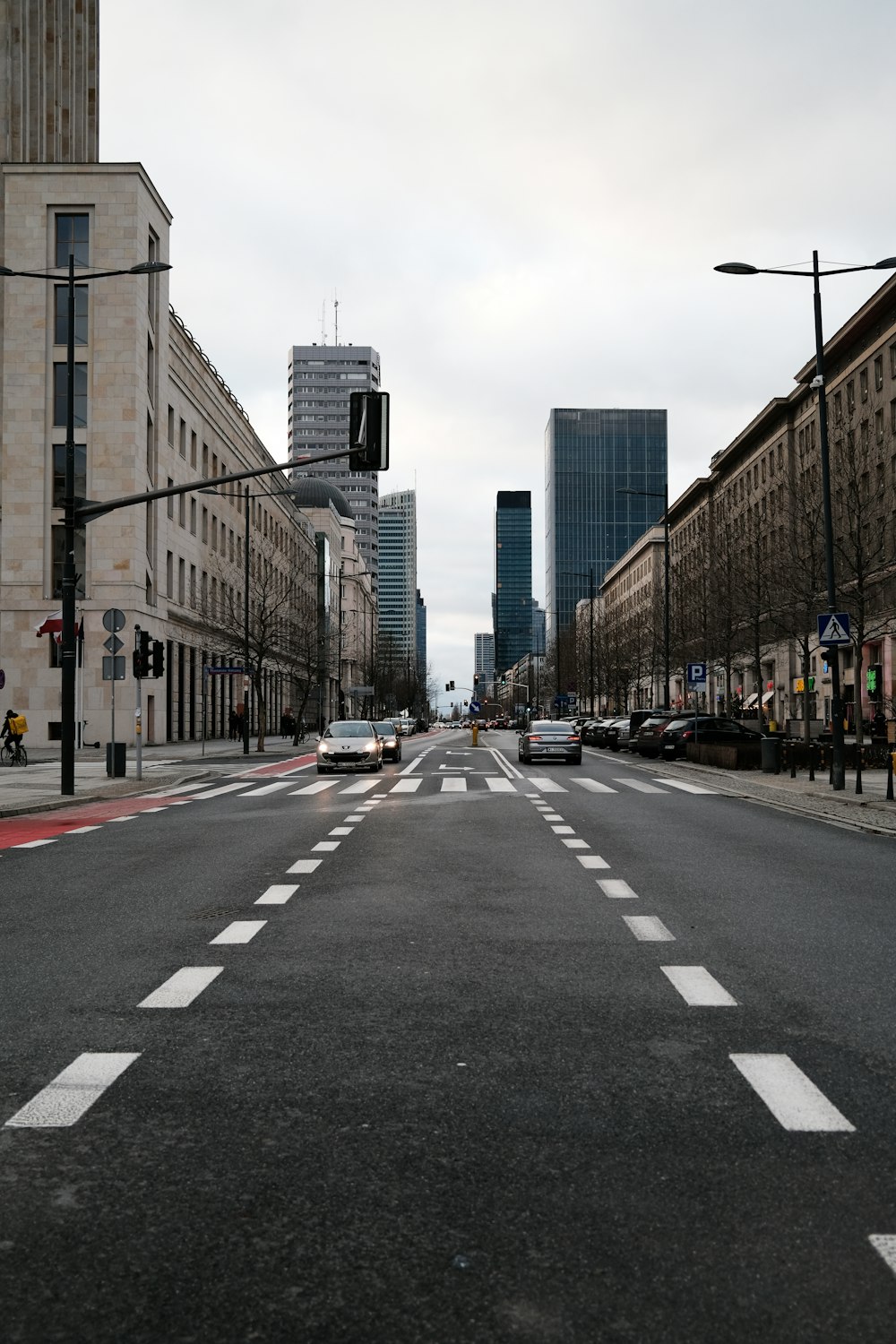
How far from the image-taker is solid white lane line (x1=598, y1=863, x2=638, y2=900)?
30.7ft

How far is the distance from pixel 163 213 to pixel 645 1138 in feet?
183

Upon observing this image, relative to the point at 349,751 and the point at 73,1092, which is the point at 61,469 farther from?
the point at 73,1092

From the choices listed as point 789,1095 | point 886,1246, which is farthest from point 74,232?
point 886,1246

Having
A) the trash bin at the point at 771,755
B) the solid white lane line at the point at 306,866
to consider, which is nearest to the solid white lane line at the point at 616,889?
the solid white lane line at the point at 306,866

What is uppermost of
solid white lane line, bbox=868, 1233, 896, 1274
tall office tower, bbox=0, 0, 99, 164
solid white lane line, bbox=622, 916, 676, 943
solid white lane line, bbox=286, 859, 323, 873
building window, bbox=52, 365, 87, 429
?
tall office tower, bbox=0, 0, 99, 164

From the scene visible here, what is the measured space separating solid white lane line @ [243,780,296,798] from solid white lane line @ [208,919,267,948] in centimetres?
1411

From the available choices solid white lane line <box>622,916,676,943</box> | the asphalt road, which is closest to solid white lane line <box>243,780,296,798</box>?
the asphalt road

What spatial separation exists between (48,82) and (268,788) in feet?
158

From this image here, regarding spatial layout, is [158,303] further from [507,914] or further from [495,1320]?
[495,1320]

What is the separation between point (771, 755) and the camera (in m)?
29.6

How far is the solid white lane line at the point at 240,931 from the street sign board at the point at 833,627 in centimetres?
1621

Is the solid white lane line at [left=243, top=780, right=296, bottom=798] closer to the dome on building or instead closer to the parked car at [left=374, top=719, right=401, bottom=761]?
the parked car at [left=374, top=719, right=401, bottom=761]

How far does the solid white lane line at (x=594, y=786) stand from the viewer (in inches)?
931

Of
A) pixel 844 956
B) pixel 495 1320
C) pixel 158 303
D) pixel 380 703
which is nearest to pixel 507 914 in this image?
pixel 844 956
